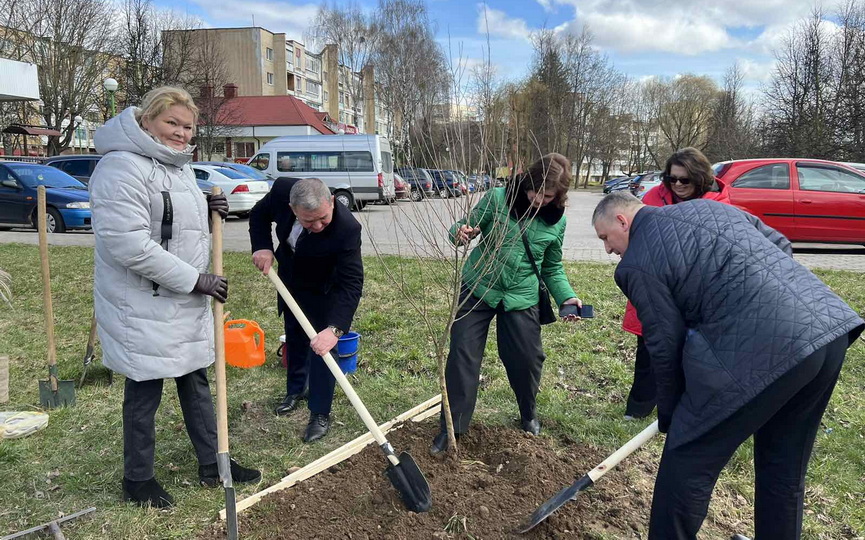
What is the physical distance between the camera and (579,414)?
148 inches

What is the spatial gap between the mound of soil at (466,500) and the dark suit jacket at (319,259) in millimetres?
831

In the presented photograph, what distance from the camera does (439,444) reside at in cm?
313

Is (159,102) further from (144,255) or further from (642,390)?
(642,390)

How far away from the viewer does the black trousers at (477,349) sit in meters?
3.15

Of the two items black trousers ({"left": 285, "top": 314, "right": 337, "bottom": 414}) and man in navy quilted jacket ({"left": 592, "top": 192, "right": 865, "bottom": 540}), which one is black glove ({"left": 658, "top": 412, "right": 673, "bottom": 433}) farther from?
black trousers ({"left": 285, "top": 314, "right": 337, "bottom": 414})

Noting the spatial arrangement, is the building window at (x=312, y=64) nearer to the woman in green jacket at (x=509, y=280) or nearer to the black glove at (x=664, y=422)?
the woman in green jacket at (x=509, y=280)

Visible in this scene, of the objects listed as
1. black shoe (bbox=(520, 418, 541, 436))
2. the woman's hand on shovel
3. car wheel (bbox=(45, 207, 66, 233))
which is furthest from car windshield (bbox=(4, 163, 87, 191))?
black shoe (bbox=(520, 418, 541, 436))

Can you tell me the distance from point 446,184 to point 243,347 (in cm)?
255

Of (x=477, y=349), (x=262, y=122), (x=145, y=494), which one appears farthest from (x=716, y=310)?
(x=262, y=122)

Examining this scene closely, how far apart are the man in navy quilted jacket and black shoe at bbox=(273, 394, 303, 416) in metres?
2.46

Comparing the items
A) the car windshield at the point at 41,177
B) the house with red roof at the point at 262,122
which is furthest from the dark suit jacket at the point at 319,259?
the house with red roof at the point at 262,122

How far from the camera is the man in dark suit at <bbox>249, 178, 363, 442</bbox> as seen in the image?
3.17 meters

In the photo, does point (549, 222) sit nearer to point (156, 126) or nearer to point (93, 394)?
point (156, 126)

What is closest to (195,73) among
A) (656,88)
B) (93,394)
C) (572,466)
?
(93,394)
